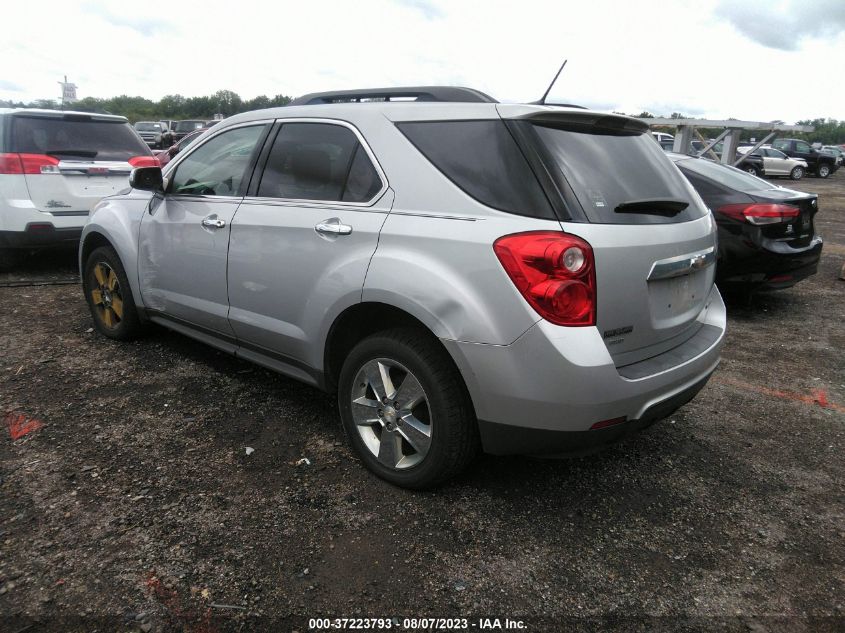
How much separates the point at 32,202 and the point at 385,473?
533cm

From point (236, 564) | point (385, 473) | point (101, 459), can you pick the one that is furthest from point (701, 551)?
point (101, 459)

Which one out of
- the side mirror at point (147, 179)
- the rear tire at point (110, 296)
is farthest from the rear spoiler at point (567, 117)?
the rear tire at point (110, 296)

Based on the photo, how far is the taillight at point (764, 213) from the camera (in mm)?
5469

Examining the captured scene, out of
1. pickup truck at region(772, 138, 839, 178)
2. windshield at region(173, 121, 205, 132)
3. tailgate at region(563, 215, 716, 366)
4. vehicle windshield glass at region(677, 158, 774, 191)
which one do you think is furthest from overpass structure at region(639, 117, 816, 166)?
windshield at region(173, 121, 205, 132)

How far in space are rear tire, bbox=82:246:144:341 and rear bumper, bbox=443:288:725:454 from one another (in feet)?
9.89

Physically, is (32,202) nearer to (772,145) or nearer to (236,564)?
(236,564)

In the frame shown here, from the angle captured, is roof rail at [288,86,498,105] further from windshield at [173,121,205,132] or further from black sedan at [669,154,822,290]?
windshield at [173,121,205,132]

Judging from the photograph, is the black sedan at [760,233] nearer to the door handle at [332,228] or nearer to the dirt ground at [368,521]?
the dirt ground at [368,521]

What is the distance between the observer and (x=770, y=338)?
5.31 m

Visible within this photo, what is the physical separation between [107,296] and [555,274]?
12.4 feet

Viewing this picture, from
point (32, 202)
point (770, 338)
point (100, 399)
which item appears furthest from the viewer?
point (32, 202)

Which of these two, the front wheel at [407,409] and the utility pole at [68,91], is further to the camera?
the utility pole at [68,91]

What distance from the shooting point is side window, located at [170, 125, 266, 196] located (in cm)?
352

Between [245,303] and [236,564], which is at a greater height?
[245,303]
